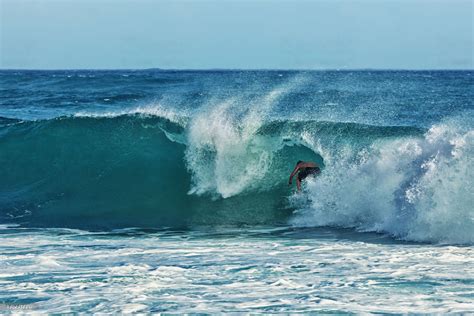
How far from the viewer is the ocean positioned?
731 cm

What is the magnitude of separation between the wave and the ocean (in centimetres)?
3

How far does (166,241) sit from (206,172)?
4.76m

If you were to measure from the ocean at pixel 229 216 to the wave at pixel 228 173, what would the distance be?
3cm

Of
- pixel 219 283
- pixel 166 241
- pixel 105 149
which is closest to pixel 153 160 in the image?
pixel 105 149

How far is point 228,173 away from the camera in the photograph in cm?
1475

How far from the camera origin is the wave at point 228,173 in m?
11.2

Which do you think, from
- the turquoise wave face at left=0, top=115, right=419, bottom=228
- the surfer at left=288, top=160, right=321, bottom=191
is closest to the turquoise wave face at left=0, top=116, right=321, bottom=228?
the turquoise wave face at left=0, top=115, right=419, bottom=228

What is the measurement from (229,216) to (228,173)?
204 centimetres

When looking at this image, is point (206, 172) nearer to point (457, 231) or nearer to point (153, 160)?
point (153, 160)

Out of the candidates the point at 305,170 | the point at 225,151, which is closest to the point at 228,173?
the point at 225,151

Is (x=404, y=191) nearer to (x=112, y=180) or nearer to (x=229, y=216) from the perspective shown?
(x=229, y=216)

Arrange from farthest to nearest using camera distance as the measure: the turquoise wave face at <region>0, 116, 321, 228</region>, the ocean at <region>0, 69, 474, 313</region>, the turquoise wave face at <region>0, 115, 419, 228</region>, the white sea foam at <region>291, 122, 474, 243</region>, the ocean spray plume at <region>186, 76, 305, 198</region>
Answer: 1. the ocean spray plume at <region>186, 76, 305, 198</region>
2. the turquoise wave face at <region>0, 115, 419, 228</region>
3. the turquoise wave face at <region>0, 116, 321, 228</region>
4. the white sea foam at <region>291, 122, 474, 243</region>
5. the ocean at <region>0, 69, 474, 313</region>

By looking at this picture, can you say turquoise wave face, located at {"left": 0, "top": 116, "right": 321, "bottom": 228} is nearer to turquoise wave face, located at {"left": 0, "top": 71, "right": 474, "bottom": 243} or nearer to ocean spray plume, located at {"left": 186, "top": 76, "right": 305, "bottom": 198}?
turquoise wave face, located at {"left": 0, "top": 71, "right": 474, "bottom": 243}

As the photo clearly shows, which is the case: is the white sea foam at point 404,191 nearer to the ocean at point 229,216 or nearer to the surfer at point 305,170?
the ocean at point 229,216
